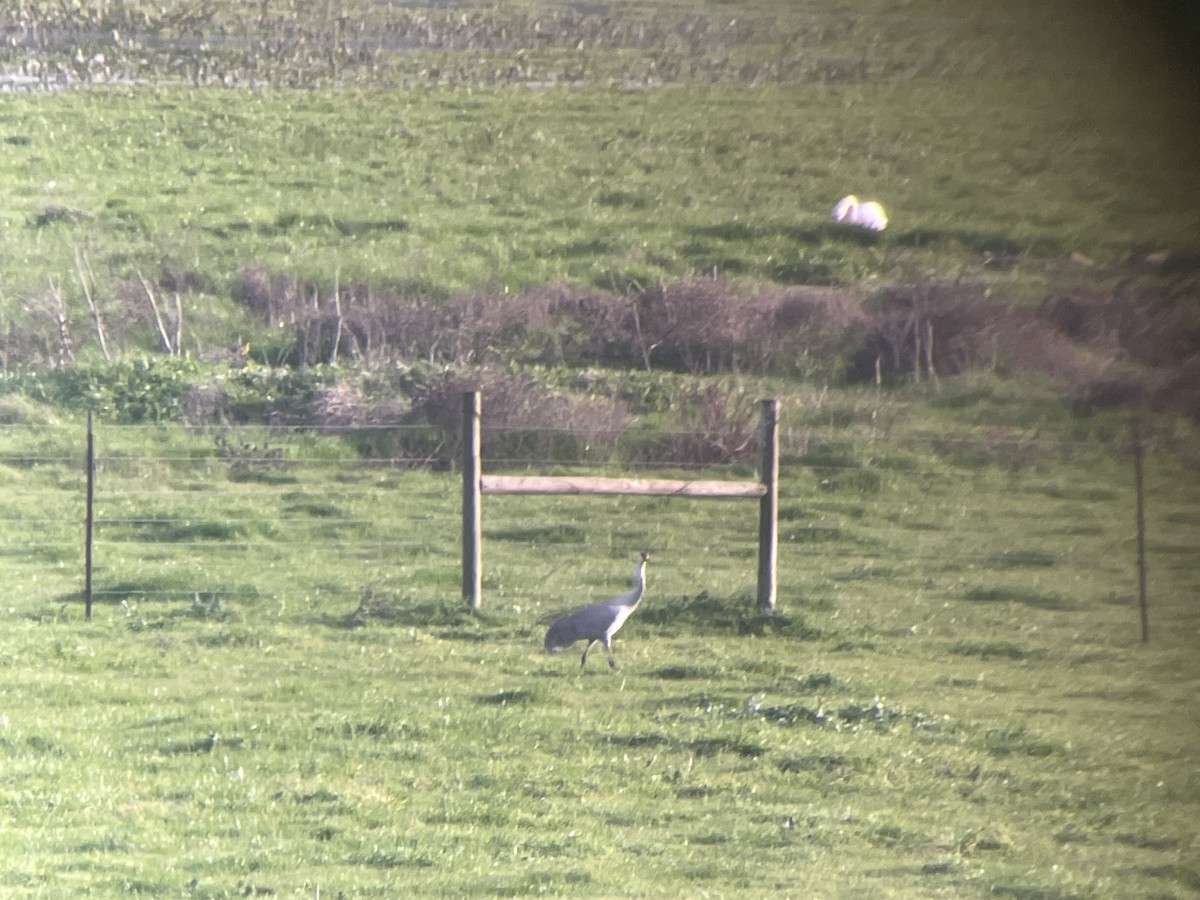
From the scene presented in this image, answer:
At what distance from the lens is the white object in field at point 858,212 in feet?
15.8

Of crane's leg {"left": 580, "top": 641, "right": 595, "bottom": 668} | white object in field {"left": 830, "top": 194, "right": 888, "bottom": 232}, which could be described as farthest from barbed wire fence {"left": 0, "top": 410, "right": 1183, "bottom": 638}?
white object in field {"left": 830, "top": 194, "right": 888, "bottom": 232}

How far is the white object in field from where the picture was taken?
15.8 ft

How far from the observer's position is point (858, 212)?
4.82 m

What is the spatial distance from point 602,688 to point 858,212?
6.19 ft

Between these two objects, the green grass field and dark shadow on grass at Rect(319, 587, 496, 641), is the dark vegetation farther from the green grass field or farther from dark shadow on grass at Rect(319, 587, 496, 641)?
dark shadow on grass at Rect(319, 587, 496, 641)

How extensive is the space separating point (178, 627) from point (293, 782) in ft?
3.00

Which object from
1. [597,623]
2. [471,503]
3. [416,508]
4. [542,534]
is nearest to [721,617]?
[597,623]

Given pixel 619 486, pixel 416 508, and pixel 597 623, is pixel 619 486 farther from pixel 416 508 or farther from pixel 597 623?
pixel 416 508

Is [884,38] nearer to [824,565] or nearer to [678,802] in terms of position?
[824,565]

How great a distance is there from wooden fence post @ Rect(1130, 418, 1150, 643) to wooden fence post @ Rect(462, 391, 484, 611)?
2239 millimetres

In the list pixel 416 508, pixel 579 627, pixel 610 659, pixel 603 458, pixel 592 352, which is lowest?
pixel 610 659

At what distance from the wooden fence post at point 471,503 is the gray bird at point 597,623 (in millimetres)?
350

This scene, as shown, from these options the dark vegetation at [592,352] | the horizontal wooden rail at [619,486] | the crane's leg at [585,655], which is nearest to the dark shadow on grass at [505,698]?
the crane's leg at [585,655]

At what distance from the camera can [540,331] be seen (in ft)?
16.1
